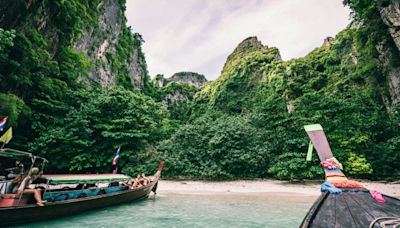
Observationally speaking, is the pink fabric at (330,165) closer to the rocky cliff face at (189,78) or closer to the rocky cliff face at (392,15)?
the rocky cliff face at (392,15)

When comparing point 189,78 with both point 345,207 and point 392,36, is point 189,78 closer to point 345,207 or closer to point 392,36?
point 392,36

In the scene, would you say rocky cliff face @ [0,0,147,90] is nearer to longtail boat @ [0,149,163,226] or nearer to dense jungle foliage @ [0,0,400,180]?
dense jungle foliage @ [0,0,400,180]

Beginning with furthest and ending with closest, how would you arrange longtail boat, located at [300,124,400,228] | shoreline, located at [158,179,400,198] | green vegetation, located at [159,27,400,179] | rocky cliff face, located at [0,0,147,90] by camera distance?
green vegetation, located at [159,27,400,179] < rocky cliff face, located at [0,0,147,90] < shoreline, located at [158,179,400,198] < longtail boat, located at [300,124,400,228]

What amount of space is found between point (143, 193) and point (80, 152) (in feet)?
27.8

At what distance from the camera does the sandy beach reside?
1215 cm

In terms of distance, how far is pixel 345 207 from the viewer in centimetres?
287

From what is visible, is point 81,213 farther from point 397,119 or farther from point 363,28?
point 363,28

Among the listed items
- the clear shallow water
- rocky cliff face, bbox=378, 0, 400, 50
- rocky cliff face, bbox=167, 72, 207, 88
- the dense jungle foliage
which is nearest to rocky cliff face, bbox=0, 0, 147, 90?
the dense jungle foliage

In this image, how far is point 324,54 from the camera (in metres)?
28.9

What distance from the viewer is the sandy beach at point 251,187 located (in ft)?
39.9

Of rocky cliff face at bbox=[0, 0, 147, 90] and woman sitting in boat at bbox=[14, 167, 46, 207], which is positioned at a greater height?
rocky cliff face at bbox=[0, 0, 147, 90]

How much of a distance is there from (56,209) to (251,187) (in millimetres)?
11089

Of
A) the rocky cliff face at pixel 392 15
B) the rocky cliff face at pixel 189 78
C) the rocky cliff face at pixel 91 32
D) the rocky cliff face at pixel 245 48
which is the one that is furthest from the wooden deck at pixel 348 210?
the rocky cliff face at pixel 189 78

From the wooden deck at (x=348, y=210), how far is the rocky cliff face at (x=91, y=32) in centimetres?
1748
